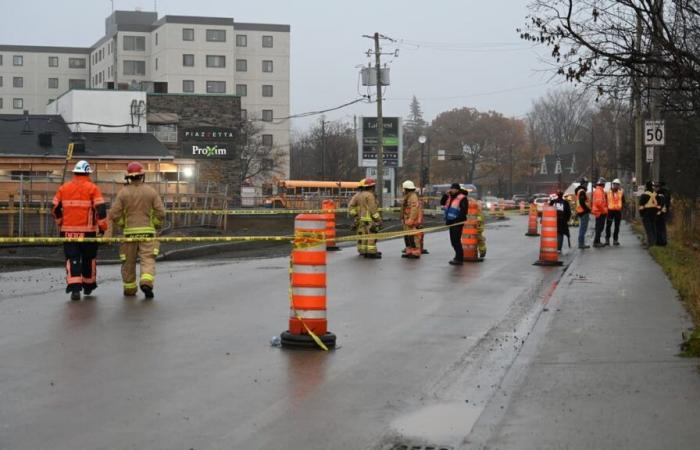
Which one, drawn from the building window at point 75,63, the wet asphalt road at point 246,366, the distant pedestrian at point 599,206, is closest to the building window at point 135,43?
the building window at point 75,63

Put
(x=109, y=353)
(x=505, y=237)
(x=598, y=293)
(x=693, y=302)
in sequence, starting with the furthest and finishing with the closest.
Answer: (x=505, y=237) → (x=598, y=293) → (x=693, y=302) → (x=109, y=353)

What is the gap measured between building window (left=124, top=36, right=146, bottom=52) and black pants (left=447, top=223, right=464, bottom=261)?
88371 millimetres

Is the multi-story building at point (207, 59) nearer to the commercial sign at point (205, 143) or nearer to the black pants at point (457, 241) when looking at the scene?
the commercial sign at point (205, 143)

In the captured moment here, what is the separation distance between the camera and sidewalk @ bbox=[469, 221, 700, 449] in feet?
A: 19.6

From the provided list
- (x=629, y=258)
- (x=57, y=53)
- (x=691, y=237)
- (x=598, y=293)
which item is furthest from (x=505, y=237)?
(x=57, y=53)

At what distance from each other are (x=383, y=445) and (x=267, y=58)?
333ft

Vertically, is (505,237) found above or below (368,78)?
below

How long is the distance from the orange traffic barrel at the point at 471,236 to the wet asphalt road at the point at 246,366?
4.89 metres

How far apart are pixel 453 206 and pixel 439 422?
13251 mm

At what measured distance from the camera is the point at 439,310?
476 inches

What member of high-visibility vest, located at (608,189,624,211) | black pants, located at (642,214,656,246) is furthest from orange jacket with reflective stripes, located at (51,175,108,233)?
high-visibility vest, located at (608,189,624,211)

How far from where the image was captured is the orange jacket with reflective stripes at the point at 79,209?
12.4 metres

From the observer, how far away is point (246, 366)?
8227 millimetres

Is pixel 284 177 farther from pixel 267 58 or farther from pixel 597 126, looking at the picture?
pixel 597 126
